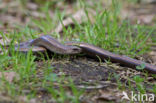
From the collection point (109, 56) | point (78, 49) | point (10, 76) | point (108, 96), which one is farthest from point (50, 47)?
point (108, 96)

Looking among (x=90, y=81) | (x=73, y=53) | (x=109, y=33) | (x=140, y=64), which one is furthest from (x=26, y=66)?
(x=109, y=33)

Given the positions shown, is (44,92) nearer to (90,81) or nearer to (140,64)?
(90,81)

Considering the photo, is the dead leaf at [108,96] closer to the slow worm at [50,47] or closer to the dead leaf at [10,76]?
the dead leaf at [10,76]

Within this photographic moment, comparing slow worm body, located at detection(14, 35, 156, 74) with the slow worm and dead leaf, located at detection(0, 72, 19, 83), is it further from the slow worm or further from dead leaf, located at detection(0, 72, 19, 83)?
dead leaf, located at detection(0, 72, 19, 83)

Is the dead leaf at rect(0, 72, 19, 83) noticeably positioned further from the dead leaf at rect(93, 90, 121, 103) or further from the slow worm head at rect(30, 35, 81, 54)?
the slow worm head at rect(30, 35, 81, 54)

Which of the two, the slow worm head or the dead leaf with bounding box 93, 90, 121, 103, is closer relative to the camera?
the dead leaf with bounding box 93, 90, 121, 103

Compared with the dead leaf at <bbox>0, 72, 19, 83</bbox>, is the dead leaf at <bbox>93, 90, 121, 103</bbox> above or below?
below

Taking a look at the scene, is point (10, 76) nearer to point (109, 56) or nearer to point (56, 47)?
point (56, 47)

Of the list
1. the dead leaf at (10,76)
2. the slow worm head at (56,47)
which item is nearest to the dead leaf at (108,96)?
the dead leaf at (10,76)

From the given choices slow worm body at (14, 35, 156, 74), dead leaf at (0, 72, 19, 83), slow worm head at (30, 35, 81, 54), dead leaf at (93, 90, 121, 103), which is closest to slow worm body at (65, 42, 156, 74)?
slow worm body at (14, 35, 156, 74)

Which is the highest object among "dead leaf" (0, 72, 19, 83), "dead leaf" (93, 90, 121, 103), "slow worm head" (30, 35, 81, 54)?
"slow worm head" (30, 35, 81, 54)

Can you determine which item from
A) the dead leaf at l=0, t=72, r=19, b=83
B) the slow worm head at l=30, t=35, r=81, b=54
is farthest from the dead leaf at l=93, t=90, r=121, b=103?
the slow worm head at l=30, t=35, r=81, b=54

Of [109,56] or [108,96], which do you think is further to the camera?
[109,56]
